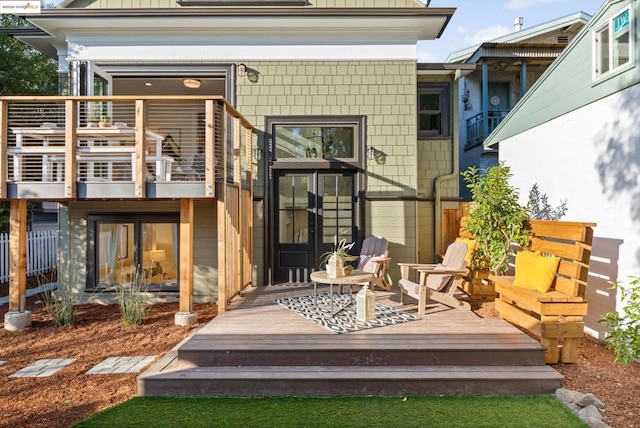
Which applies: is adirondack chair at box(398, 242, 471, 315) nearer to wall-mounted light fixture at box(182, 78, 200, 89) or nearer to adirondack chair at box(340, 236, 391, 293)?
adirondack chair at box(340, 236, 391, 293)

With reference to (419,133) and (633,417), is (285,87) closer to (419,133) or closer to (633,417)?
(419,133)

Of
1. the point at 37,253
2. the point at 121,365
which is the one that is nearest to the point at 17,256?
the point at 121,365

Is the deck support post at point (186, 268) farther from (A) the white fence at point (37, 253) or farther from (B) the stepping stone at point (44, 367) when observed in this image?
(A) the white fence at point (37, 253)

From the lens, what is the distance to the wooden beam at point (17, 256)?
5457mm

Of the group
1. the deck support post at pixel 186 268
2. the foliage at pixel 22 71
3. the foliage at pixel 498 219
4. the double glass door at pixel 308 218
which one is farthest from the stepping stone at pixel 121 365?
the foliage at pixel 22 71

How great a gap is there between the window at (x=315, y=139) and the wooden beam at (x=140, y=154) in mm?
2535

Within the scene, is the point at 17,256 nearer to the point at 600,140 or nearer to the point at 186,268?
the point at 186,268

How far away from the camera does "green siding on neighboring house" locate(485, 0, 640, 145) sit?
15.0 feet

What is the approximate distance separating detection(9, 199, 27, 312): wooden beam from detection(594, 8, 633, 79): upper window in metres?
7.86

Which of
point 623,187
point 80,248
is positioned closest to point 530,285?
point 623,187

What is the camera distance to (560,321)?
3.96m

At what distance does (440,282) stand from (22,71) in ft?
40.7

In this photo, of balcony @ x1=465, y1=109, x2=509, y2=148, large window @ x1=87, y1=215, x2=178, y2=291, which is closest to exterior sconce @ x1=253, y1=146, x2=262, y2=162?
large window @ x1=87, y1=215, x2=178, y2=291

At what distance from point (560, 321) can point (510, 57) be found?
10344 mm
